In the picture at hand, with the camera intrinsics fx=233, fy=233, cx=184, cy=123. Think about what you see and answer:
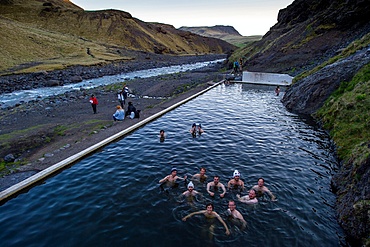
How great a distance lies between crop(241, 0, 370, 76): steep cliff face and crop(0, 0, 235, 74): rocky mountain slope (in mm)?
45570

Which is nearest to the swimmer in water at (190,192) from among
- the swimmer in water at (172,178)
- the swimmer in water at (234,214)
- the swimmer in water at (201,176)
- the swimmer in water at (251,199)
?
the swimmer in water at (172,178)

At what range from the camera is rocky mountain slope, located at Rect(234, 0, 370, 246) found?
8359mm

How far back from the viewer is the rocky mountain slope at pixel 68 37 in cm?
5866

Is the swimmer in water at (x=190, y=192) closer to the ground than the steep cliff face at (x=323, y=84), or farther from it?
closer to the ground

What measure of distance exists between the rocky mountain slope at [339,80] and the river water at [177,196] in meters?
0.90

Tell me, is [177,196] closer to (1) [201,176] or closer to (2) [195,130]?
(1) [201,176]

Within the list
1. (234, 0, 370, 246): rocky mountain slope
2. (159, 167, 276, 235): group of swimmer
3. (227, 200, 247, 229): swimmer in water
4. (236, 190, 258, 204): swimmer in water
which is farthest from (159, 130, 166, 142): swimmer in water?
(234, 0, 370, 246): rocky mountain slope

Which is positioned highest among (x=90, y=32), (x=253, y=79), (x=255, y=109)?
(x=90, y=32)

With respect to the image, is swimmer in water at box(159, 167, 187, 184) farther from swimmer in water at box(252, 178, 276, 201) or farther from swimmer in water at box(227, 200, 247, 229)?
swimmer in water at box(252, 178, 276, 201)

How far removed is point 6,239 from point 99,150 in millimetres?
7274

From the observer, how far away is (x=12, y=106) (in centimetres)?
2612

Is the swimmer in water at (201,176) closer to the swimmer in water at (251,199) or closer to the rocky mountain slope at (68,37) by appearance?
the swimmer in water at (251,199)

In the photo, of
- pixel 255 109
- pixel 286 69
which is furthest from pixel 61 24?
pixel 255 109

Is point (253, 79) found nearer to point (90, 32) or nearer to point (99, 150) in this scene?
point (99, 150)
